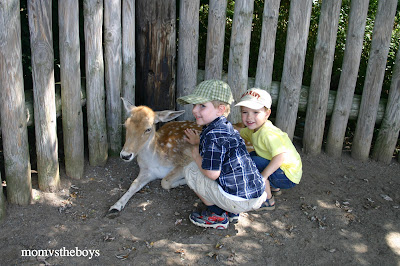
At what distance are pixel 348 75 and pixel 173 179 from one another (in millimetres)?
3085

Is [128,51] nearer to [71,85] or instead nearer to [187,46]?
[187,46]

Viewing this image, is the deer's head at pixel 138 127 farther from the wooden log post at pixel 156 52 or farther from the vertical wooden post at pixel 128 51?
the wooden log post at pixel 156 52

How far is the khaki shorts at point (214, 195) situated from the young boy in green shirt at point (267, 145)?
0.41m

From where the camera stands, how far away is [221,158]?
Result: 13.7 ft

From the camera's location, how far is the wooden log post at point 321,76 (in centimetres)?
596

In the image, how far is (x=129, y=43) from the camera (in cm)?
569

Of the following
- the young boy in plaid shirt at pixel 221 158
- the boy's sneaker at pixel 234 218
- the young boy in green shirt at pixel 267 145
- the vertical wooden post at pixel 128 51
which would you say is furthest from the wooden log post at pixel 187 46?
the boy's sneaker at pixel 234 218

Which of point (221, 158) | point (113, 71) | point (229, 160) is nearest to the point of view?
point (221, 158)

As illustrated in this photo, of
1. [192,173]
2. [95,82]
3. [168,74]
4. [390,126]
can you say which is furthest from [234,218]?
[390,126]

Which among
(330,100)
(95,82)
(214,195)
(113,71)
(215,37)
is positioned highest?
(215,37)

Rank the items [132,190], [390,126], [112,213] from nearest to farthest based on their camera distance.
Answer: [112,213], [132,190], [390,126]

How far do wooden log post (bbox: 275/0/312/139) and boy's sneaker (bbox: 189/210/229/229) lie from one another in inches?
89.0

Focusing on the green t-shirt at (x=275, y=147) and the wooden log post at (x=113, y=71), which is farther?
the wooden log post at (x=113, y=71)

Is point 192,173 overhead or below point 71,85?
below
